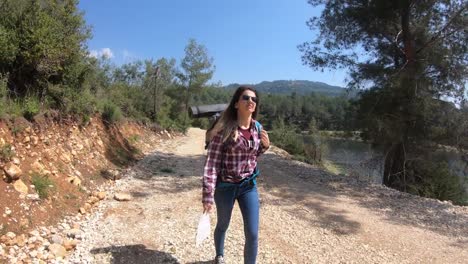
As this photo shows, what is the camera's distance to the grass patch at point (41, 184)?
5551mm

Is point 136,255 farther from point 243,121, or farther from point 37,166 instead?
point 37,166

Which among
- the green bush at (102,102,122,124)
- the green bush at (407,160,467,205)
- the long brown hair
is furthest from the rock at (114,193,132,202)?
the green bush at (407,160,467,205)

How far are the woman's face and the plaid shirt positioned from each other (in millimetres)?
247

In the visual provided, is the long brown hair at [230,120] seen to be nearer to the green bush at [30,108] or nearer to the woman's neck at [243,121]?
the woman's neck at [243,121]

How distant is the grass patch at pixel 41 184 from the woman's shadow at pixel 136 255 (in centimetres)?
148

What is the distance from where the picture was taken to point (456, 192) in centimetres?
1259

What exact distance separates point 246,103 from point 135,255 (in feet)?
7.95

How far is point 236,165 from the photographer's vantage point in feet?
12.0

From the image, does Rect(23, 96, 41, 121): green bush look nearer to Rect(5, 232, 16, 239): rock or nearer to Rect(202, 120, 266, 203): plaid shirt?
Rect(5, 232, 16, 239): rock

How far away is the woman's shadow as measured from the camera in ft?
14.8

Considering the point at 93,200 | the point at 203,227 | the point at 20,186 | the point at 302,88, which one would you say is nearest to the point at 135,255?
the point at 203,227

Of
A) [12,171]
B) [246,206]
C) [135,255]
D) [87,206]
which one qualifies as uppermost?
[246,206]

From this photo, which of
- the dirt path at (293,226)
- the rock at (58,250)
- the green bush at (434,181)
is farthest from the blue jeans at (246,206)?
the green bush at (434,181)

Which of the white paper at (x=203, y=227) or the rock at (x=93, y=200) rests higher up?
the white paper at (x=203, y=227)
